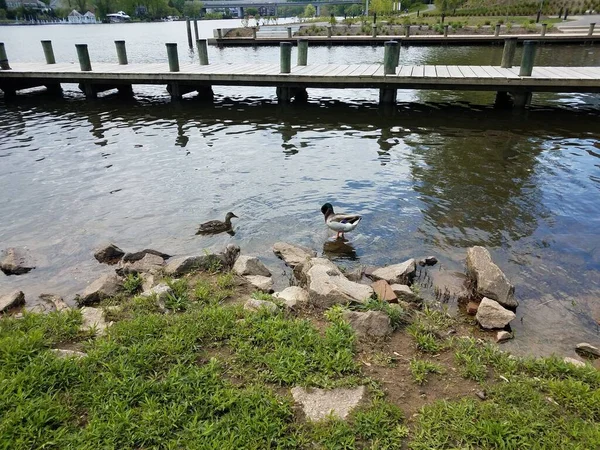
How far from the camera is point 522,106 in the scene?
1552cm

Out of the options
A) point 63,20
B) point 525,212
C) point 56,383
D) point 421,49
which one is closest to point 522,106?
point 525,212

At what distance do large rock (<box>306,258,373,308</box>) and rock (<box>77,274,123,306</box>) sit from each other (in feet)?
8.14

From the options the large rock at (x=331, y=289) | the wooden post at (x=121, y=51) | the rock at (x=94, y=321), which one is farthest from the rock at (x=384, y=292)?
the wooden post at (x=121, y=51)

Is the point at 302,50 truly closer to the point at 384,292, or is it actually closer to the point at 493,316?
the point at 384,292

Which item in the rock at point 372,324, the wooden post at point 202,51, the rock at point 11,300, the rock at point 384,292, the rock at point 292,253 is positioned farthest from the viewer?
the wooden post at point 202,51

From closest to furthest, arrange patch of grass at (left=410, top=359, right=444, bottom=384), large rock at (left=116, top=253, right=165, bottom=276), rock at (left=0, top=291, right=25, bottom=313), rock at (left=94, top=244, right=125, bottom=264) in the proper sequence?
1. patch of grass at (left=410, top=359, right=444, bottom=384)
2. rock at (left=0, top=291, right=25, bottom=313)
3. large rock at (left=116, top=253, right=165, bottom=276)
4. rock at (left=94, top=244, right=125, bottom=264)

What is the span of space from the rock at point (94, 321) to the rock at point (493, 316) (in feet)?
13.7

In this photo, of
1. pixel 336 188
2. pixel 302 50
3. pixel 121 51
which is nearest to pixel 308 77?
pixel 302 50

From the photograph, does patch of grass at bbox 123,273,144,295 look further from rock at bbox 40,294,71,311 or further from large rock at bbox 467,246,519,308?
large rock at bbox 467,246,519,308

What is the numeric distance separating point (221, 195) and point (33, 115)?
1140 cm

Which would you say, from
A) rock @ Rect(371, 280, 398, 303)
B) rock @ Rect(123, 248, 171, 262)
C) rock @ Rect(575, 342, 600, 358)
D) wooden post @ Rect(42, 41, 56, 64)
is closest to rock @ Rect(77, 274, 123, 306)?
rock @ Rect(123, 248, 171, 262)

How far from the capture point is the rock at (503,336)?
5008 millimetres

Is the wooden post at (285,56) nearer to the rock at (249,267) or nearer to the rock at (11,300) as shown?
the rock at (249,267)

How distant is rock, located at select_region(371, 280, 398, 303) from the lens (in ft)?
17.0
